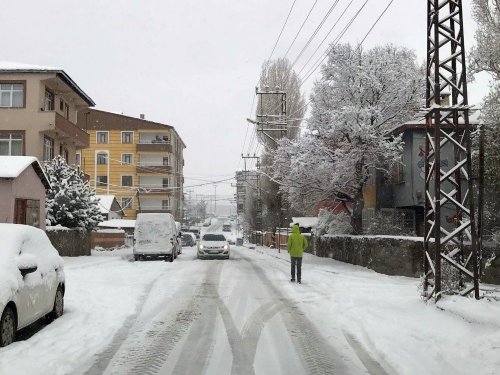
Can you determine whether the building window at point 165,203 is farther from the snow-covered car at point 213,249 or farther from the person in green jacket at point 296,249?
the person in green jacket at point 296,249

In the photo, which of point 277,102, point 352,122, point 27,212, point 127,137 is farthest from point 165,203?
point 352,122

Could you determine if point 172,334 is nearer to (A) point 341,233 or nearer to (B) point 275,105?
(A) point 341,233

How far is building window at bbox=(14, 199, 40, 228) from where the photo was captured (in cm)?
2268

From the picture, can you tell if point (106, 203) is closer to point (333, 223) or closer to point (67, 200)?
point (67, 200)

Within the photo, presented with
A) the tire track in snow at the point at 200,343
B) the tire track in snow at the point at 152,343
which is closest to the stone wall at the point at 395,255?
the tire track in snow at the point at 200,343

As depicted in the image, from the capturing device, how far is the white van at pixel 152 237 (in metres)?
27.0

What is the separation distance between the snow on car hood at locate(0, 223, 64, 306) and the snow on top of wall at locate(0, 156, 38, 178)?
13351mm

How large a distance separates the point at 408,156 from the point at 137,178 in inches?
2014

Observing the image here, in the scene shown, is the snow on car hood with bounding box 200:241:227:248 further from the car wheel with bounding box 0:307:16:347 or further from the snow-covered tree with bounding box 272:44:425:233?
the car wheel with bounding box 0:307:16:347

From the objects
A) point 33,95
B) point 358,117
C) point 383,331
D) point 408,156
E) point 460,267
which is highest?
point 33,95

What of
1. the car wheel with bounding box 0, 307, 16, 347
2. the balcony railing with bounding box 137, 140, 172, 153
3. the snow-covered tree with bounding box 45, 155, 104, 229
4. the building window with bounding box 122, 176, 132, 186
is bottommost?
the car wheel with bounding box 0, 307, 16, 347

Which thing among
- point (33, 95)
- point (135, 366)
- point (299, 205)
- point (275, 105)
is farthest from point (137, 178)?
point (135, 366)

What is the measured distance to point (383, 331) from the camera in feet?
28.9

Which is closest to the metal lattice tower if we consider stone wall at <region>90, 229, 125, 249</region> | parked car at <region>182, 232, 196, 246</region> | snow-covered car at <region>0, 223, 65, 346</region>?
snow-covered car at <region>0, 223, 65, 346</region>
